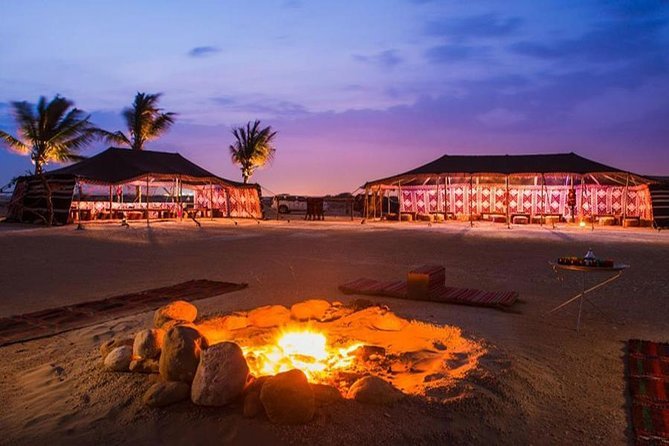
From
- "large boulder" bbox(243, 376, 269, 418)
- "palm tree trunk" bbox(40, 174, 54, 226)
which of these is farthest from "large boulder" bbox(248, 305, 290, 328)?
"palm tree trunk" bbox(40, 174, 54, 226)

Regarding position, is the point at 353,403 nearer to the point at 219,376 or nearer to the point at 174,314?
the point at 219,376

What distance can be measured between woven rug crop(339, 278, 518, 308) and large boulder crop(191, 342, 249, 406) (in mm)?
4226

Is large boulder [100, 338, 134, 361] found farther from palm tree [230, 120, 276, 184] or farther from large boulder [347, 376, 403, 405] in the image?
palm tree [230, 120, 276, 184]

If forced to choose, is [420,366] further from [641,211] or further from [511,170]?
[641,211]

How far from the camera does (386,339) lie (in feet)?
17.5

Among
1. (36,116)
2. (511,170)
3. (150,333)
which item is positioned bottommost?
(150,333)

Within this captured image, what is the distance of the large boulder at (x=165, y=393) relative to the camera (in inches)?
144

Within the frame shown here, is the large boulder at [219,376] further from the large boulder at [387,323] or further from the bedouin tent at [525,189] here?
the bedouin tent at [525,189]

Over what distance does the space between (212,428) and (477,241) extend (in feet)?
48.8

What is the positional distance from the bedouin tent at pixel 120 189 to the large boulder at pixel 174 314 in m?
22.9

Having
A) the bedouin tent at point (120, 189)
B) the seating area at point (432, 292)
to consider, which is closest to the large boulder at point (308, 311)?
the seating area at point (432, 292)

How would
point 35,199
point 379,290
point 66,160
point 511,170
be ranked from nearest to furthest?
point 379,290
point 35,199
point 511,170
point 66,160

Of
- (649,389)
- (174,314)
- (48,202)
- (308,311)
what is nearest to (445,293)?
(308,311)

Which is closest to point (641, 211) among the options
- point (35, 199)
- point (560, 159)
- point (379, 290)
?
point (560, 159)
